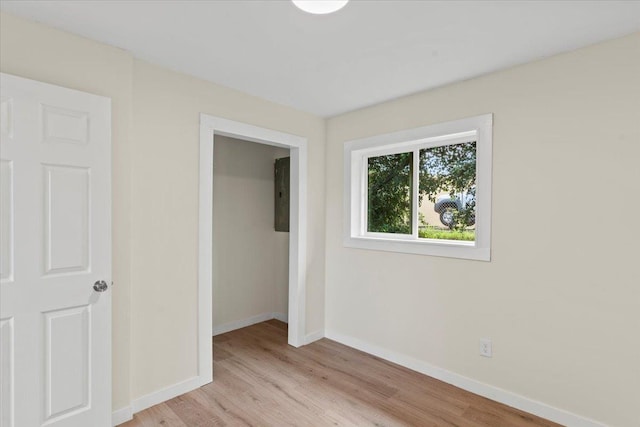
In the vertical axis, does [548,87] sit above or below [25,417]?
above

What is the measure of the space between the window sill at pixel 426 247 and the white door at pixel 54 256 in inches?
83.5

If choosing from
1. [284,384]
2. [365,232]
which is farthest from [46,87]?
[365,232]

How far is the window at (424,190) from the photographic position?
2.45 meters

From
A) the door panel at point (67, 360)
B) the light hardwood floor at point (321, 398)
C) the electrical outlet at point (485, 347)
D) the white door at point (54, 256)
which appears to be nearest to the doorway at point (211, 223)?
the light hardwood floor at point (321, 398)

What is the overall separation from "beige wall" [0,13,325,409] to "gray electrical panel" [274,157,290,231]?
3.94 feet

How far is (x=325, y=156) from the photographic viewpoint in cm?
354

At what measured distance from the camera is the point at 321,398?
238 cm

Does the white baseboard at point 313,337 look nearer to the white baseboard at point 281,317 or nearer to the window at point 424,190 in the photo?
the white baseboard at point 281,317

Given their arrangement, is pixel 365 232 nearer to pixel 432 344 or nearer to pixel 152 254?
pixel 432 344

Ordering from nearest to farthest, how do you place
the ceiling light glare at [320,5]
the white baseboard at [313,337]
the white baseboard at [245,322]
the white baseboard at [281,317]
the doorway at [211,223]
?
the ceiling light glare at [320,5] < the doorway at [211,223] < the white baseboard at [313,337] < the white baseboard at [245,322] < the white baseboard at [281,317]

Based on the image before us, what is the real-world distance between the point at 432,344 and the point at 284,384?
1261 millimetres

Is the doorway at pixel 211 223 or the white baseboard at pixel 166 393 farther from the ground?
the doorway at pixel 211 223

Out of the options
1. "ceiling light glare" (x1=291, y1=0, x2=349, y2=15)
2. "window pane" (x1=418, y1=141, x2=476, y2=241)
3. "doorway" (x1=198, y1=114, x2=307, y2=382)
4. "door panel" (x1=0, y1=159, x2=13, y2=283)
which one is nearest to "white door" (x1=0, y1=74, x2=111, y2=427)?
"door panel" (x1=0, y1=159, x2=13, y2=283)

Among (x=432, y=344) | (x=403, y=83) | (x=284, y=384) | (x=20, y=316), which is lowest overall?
(x=284, y=384)
